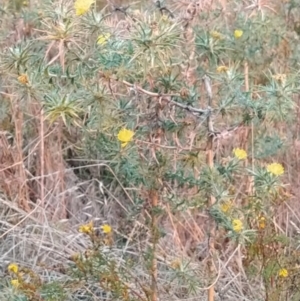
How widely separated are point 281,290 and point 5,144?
1100mm

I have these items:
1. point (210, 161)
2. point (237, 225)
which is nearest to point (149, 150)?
point (210, 161)

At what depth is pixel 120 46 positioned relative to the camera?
5.05 ft

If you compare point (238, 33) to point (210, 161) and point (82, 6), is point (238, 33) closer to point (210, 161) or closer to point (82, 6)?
point (210, 161)

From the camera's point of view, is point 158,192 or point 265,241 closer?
point 158,192

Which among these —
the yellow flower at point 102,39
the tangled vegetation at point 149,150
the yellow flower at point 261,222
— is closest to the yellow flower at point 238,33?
the tangled vegetation at point 149,150

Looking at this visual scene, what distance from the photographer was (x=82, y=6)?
5.07ft

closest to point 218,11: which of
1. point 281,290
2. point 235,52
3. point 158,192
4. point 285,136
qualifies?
point 235,52

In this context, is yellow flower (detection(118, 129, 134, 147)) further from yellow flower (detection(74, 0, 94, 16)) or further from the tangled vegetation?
yellow flower (detection(74, 0, 94, 16))

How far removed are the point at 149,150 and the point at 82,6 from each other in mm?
413

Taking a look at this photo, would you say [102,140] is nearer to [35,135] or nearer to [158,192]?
[158,192]

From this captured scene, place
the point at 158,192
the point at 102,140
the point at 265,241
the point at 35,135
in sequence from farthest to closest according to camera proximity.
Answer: the point at 35,135
the point at 265,241
the point at 158,192
the point at 102,140

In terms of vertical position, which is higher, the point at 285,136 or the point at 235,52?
the point at 235,52

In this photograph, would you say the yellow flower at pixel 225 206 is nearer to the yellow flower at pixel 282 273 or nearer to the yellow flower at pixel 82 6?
the yellow flower at pixel 282 273

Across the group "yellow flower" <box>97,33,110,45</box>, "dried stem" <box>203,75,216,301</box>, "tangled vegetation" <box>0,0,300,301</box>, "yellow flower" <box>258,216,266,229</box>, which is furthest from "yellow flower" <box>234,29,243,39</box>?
"yellow flower" <box>97,33,110,45</box>
